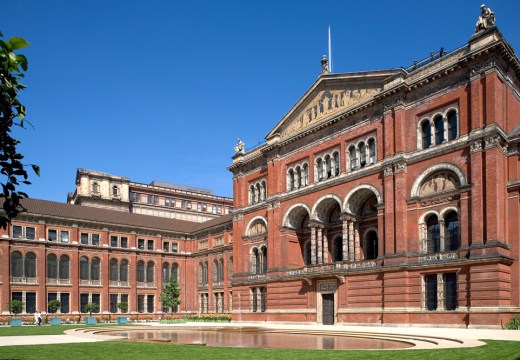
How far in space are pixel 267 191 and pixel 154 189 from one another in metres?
50.9

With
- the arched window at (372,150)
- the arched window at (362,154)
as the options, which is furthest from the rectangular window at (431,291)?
the arched window at (362,154)

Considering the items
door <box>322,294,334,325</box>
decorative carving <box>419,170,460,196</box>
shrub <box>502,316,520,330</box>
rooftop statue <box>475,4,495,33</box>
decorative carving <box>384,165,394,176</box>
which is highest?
rooftop statue <box>475,4,495,33</box>

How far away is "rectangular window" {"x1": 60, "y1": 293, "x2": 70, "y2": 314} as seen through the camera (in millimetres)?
69062

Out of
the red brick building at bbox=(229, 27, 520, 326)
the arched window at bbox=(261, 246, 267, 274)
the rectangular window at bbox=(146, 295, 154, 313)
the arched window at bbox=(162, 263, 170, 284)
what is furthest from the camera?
the arched window at bbox=(162, 263, 170, 284)

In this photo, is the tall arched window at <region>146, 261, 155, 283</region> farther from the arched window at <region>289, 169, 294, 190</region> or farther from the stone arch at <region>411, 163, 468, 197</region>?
the stone arch at <region>411, 163, 468, 197</region>

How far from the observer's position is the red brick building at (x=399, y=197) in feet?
120

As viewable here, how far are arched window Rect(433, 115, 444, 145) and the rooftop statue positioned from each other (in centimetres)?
673

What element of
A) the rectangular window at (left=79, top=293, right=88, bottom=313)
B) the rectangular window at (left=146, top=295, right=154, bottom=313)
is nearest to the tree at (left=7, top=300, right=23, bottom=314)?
the rectangular window at (left=79, top=293, right=88, bottom=313)

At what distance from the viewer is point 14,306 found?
206 feet

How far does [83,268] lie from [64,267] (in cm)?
254

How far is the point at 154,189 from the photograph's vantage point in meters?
104

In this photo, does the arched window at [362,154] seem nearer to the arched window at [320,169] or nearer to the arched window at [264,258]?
the arched window at [320,169]

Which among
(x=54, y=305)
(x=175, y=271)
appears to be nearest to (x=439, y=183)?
(x=54, y=305)

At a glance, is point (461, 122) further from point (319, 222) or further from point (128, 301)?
point (128, 301)
